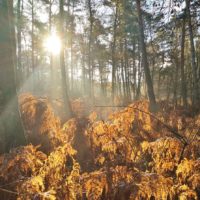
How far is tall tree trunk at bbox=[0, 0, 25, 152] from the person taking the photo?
5.84 meters

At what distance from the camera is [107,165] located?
3994mm

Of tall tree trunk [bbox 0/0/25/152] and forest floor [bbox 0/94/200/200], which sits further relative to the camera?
tall tree trunk [bbox 0/0/25/152]

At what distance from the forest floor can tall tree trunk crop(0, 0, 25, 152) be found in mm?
758

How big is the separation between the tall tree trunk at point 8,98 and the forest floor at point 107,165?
76cm

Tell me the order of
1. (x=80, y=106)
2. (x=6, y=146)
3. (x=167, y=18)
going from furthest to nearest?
(x=80, y=106)
(x=6, y=146)
(x=167, y=18)

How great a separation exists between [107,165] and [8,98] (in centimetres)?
274

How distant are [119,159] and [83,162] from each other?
4.87 ft

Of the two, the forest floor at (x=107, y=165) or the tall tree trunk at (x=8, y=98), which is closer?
the forest floor at (x=107, y=165)

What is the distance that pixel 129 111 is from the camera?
610 cm

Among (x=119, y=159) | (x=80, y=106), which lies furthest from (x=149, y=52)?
(x=119, y=159)

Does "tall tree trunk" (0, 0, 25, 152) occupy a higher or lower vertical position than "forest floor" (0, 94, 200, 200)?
higher

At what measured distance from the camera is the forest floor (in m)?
3.28

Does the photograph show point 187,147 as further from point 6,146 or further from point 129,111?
point 6,146

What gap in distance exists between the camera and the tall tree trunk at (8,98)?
584 cm
